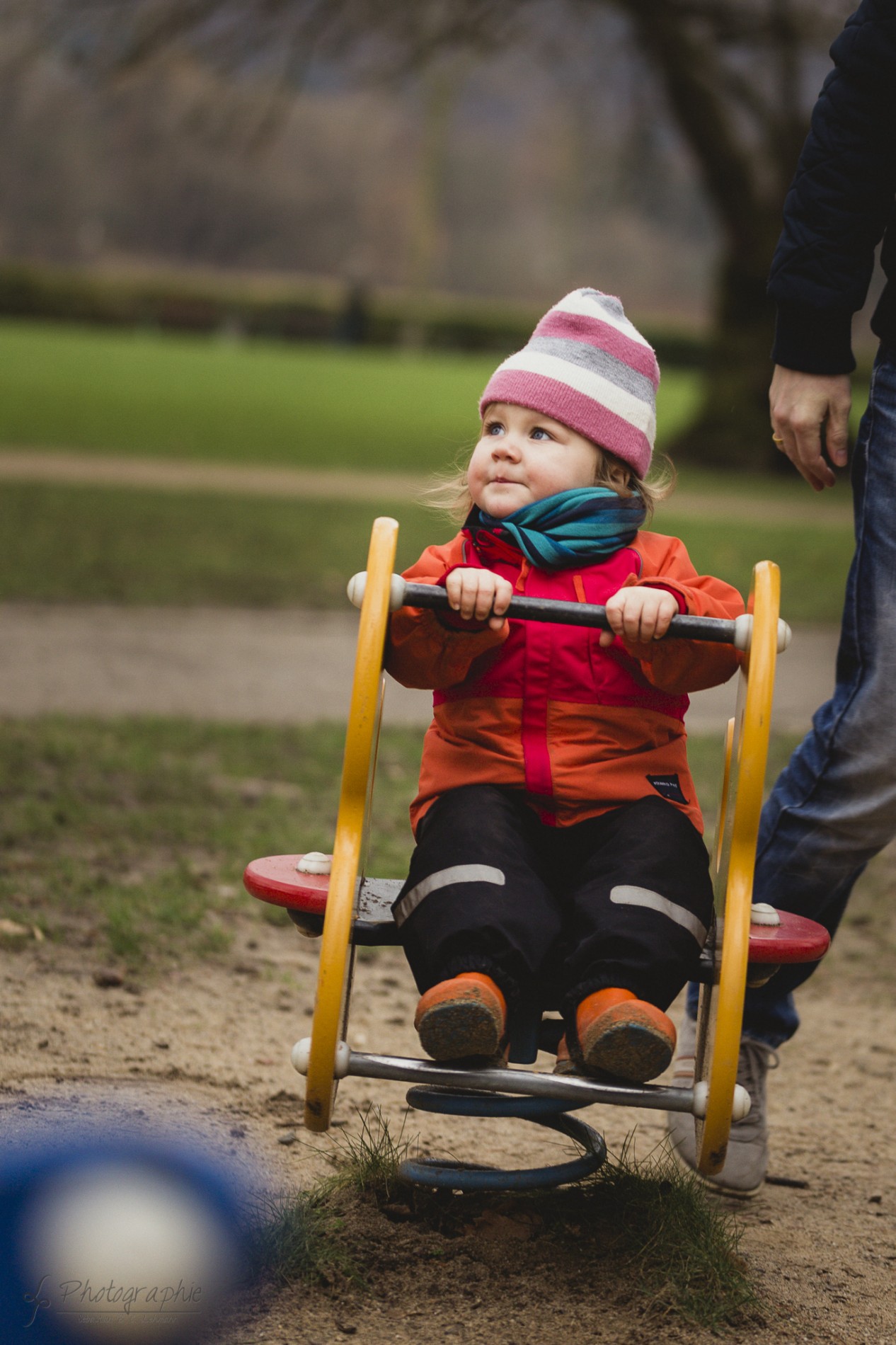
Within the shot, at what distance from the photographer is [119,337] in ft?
142

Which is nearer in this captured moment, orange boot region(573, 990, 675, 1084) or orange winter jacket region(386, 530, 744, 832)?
orange boot region(573, 990, 675, 1084)

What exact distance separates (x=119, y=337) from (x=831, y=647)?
38.5 meters

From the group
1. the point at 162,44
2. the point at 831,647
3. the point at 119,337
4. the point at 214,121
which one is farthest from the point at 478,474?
the point at 119,337

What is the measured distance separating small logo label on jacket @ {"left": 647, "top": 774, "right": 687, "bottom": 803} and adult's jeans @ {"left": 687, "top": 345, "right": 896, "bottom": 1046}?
A: 357 millimetres

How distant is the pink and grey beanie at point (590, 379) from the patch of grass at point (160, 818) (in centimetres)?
162

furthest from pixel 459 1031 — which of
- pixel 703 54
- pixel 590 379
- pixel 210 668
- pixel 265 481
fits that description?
pixel 703 54

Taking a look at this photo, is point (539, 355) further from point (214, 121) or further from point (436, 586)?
point (214, 121)

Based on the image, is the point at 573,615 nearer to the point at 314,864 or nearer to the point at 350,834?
the point at 350,834

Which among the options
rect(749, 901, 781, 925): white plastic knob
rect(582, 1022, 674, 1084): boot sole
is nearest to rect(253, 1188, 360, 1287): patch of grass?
rect(582, 1022, 674, 1084): boot sole

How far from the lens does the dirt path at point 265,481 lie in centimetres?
1234

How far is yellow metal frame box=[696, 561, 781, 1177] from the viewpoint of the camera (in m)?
1.98

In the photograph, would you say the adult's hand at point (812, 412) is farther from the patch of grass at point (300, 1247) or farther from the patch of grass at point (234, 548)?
the patch of grass at point (234, 548)

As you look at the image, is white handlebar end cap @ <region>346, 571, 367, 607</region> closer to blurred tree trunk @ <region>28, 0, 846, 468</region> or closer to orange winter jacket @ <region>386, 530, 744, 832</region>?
orange winter jacket @ <region>386, 530, 744, 832</region>

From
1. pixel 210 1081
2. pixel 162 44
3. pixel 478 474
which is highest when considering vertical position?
pixel 162 44
